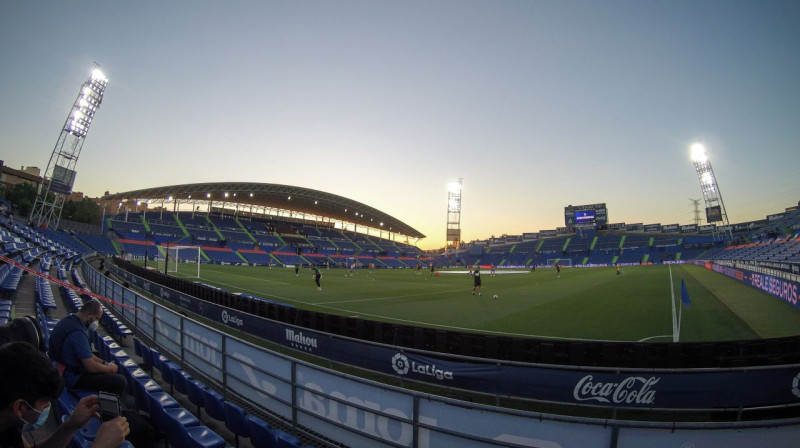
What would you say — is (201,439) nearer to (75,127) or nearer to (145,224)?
(75,127)

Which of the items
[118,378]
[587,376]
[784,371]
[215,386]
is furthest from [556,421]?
[215,386]

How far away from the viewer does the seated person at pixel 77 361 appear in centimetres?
405

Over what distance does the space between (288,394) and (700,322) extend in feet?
56.1

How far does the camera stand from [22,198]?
192ft

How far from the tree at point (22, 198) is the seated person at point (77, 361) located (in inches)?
3016

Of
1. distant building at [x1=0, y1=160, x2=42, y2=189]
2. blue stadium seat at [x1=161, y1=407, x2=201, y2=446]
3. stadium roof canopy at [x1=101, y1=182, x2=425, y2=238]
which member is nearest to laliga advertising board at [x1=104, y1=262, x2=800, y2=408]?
blue stadium seat at [x1=161, y1=407, x2=201, y2=446]

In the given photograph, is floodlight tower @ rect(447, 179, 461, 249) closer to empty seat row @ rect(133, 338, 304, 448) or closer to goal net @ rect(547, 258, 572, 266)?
goal net @ rect(547, 258, 572, 266)

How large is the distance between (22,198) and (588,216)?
4757 inches

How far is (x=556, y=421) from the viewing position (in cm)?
332

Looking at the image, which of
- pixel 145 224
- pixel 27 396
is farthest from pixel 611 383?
pixel 145 224

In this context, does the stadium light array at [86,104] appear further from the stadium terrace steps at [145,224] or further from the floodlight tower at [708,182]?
the floodlight tower at [708,182]

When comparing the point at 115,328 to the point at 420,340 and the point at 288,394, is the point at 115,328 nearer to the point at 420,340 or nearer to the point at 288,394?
the point at 288,394

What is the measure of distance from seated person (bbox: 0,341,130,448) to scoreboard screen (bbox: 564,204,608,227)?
104 meters

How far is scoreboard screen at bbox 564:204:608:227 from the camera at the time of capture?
91438 millimetres
